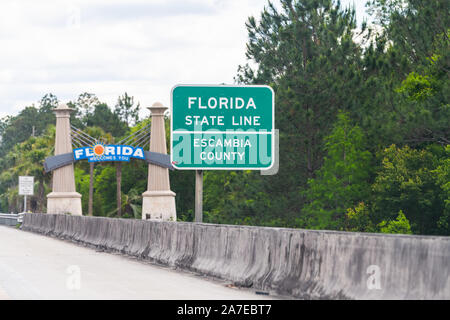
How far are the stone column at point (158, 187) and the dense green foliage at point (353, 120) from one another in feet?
17.8

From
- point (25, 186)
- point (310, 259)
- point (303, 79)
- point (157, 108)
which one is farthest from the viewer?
point (25, 186)

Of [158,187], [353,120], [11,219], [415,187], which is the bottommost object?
[11,219]

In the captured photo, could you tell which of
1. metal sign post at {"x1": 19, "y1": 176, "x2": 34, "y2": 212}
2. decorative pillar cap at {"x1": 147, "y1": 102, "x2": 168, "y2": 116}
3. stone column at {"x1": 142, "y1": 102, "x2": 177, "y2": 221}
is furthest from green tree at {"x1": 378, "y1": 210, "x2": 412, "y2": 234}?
metal sign post at {"x1": 19, "y1": 176, "x2": 34, "y2": 212}

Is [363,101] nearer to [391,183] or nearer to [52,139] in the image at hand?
[391,183]

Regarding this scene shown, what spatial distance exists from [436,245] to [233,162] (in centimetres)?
1067

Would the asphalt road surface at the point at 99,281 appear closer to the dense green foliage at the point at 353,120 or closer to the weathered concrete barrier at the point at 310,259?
the weathered concrete barrier at the point at 310,259

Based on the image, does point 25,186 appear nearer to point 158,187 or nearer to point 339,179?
point 158,187

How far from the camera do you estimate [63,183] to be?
67.4m

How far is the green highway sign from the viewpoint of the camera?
19.9 meters

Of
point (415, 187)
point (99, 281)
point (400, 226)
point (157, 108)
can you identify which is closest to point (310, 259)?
point (99, 281)

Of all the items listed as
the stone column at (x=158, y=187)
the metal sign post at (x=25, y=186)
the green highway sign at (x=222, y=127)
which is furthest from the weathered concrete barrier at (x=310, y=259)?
the metal sign post at (x=25, y=186)

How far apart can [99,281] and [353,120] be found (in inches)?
1962
